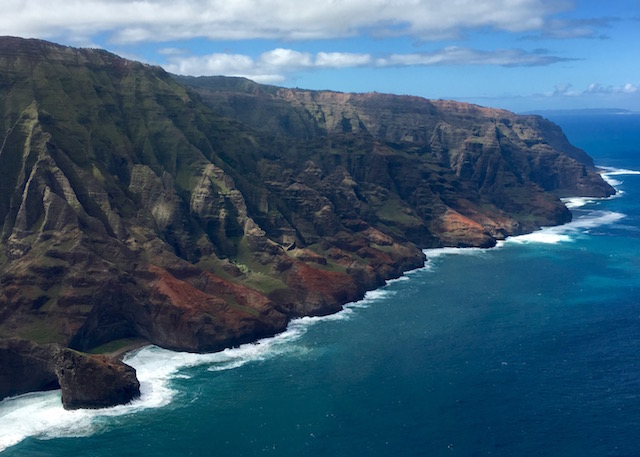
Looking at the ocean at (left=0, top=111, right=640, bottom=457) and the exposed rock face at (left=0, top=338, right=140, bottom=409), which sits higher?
the exposed rock face at (left=0, top=338, right=140, bottom=409)

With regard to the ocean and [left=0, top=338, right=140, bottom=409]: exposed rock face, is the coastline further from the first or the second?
[left=0, top=338, right=140, bottom=409]: exposed rock face

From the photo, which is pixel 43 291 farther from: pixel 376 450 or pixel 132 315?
pixel 376 450

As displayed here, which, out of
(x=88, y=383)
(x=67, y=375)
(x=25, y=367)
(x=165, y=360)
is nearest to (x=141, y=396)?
(x=88, y=383)

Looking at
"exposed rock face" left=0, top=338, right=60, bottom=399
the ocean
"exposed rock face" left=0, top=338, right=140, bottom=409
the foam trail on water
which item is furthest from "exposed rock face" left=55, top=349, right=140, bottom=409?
"exposed rock face" left=0, top=338, right=60, bottom=399

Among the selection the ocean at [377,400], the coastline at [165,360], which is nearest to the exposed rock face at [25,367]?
the coastline at [165,360]

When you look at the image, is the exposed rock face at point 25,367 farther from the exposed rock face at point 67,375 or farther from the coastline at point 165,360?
the coastline at point 165,360

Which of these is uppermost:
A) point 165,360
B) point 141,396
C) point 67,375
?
point 67,375

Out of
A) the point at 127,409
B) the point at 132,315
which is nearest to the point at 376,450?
the point at 127,409

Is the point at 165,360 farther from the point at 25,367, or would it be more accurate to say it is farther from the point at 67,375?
the point at 25,367
